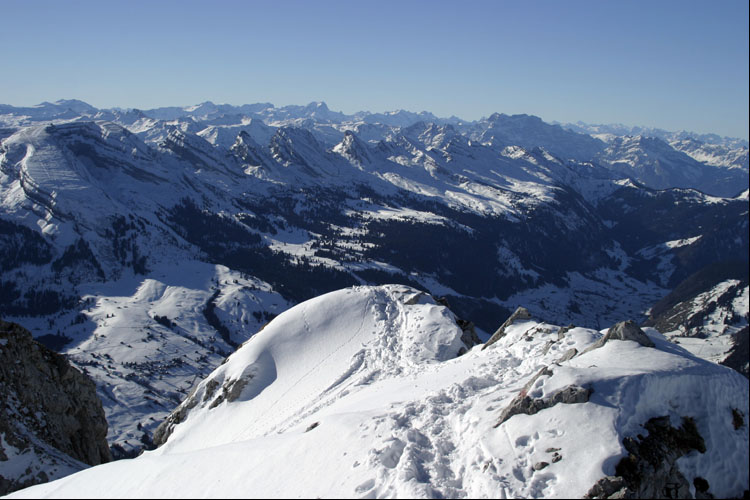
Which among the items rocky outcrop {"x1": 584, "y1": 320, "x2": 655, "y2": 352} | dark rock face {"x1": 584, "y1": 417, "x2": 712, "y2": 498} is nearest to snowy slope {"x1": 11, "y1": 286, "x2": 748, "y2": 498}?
dark rock face {"x1": 584, "y1": 417, "x2": 712, "y2": 498}

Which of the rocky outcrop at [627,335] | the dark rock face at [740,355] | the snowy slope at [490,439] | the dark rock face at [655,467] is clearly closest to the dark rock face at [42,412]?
the snowy slope at [490,439]

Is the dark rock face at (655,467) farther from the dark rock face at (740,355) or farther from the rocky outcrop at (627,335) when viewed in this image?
the dark rock face at (740,355)

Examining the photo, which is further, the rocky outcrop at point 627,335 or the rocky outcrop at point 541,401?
the rocky outcrop at point 627,335

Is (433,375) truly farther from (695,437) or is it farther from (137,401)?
(137,401)

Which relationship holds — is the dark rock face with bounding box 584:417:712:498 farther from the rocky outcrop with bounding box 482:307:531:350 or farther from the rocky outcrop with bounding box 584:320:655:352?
the rocky outcrop with bounding box 482:307:531:350

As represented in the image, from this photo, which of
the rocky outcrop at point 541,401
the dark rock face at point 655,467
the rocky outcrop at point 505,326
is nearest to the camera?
the dark rock face at point 655,467

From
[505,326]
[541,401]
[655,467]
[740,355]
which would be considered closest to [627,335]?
[541,401]

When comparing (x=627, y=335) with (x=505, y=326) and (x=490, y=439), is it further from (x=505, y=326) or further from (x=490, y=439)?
(x=505, y=326)
